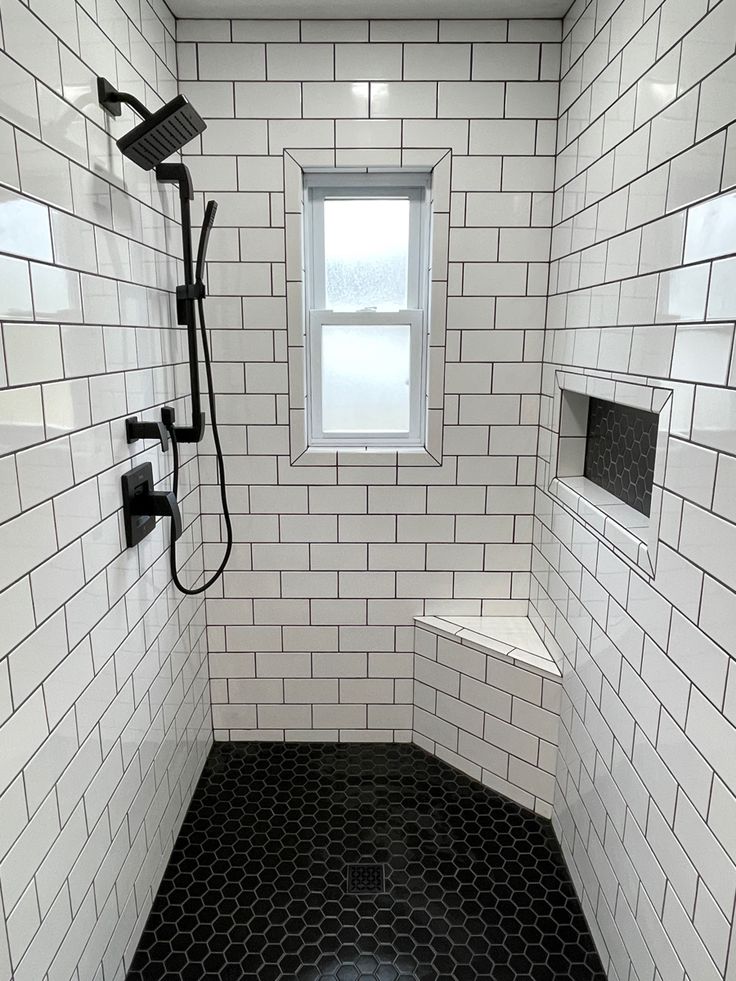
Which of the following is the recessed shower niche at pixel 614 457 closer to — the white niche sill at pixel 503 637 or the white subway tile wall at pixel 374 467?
the white subway tile wall at pixel 374 467

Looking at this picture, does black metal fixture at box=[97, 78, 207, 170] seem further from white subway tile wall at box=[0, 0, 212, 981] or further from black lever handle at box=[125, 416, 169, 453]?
black lever handle at box=[125, 416, 169, 453]

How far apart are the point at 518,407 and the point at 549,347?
0.22 meters

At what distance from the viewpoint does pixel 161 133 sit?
144cm

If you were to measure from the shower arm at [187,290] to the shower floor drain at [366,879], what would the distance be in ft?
4.31

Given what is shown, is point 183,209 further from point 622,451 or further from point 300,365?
point 622,451

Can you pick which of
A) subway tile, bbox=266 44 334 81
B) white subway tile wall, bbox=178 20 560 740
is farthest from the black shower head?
subway tile, bbox=266 44 334 81

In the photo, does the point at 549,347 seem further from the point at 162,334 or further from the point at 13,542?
the point at 13,542

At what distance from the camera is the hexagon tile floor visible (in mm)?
1578

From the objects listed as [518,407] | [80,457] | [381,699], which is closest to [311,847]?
[381,699]

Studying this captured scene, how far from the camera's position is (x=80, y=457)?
1268 mm

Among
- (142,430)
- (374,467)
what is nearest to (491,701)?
(374,467)

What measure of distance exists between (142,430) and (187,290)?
0.45 m

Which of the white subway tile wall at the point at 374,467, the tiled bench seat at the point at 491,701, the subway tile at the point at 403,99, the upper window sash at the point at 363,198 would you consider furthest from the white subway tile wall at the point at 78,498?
the tiled bench seat at the point at 491,701

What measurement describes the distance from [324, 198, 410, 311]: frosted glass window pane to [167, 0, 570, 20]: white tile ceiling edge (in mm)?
507
